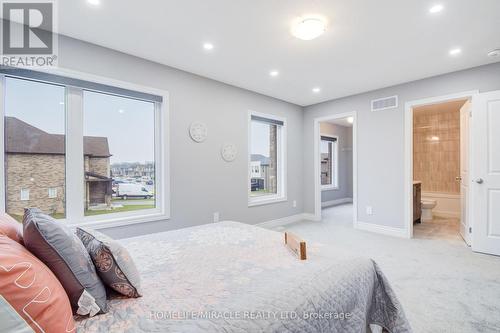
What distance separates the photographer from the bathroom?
204 inches

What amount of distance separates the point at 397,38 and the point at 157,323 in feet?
10.8

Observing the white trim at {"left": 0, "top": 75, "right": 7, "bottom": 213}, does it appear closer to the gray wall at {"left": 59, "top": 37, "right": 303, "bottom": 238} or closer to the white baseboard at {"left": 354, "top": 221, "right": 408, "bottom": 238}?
the gray wall at {"left": 59, "top": 37, "right": 303, "bottom": 238}

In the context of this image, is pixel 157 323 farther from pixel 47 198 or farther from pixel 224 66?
pixel 224 66

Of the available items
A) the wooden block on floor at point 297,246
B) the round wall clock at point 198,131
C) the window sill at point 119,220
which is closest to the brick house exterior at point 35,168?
the window sill at point 119,220

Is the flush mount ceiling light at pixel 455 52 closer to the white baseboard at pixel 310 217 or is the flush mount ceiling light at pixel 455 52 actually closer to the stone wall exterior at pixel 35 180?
the white baseboard at pixel 310 217

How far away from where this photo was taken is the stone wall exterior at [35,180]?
7.79ft

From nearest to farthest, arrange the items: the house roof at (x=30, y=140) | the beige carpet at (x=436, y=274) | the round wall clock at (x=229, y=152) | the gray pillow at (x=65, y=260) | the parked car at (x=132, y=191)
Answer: the gray pillow at (x=65, y=260) < the beige carpet at (x=436, y=274) < the house roof at (x=30, y=140) < the parked car at (x=132, y=191) < the round wall clock at (x=229, y=152)

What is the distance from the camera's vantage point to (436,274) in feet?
8.48

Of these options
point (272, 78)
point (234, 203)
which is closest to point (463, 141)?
point (272, 78)

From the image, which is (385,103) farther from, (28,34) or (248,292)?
(28,34)

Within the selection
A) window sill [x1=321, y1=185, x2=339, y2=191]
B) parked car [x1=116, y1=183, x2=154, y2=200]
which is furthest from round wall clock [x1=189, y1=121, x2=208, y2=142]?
window sill [x1=321, y1=185, x2=339, y2=191]

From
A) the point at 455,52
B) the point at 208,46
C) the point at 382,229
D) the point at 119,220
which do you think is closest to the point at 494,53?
the point at 455,52

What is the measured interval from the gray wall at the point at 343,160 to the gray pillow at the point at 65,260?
23.9 ft

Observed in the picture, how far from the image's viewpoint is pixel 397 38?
262cm
